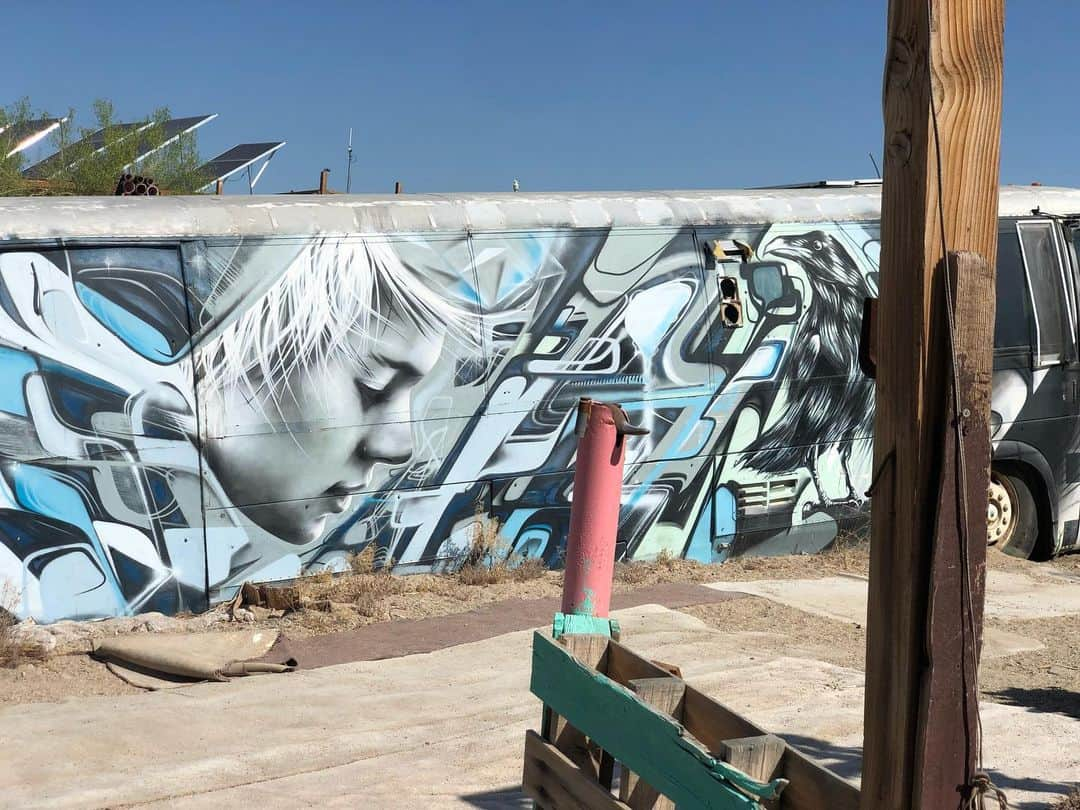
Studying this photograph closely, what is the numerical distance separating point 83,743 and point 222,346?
2929 millimetres

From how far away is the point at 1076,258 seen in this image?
35.4 feet

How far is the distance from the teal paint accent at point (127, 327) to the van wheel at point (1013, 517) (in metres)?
7.32

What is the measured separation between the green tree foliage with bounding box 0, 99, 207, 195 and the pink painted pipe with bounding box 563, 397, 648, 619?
2723cm

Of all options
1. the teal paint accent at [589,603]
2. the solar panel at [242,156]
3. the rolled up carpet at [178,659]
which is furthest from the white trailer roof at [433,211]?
the solar panel at [242,156]

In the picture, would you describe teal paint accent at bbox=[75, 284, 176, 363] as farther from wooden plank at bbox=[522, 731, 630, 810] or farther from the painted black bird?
the painted black bird

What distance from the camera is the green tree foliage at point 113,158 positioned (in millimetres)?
31359

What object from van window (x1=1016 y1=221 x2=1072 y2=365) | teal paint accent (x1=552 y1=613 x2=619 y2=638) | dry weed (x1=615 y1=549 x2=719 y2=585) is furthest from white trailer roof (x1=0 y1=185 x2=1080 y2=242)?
teal paint accent (x1=552 y1=613 x2=619 y2=638)

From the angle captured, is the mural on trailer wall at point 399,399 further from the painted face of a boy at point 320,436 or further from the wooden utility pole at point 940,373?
the wooden utility pole at point 940,373

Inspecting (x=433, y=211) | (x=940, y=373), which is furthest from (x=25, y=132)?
(x=940, y=373)

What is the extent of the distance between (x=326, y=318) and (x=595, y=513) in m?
4.19

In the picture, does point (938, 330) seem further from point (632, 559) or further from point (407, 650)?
point (632, 559)

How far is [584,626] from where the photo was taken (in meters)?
4.42

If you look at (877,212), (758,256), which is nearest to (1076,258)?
(877,212)

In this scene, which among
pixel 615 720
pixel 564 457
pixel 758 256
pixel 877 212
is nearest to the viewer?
pixel 615 720
